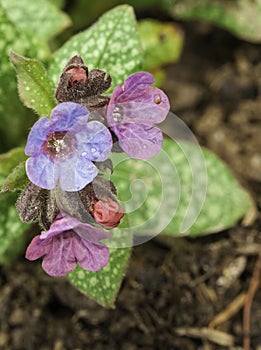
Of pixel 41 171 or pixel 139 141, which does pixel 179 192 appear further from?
pixel 41 171

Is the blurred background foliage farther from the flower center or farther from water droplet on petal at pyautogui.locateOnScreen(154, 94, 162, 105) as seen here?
water droplet on petal at pyautogui.locateOnScreen(154, 94, 162, 105)

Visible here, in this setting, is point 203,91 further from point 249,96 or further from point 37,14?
point 37,14

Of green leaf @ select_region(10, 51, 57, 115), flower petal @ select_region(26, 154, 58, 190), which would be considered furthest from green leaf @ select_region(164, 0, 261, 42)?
flower petal @ select_region(26, 154, 58, 190)

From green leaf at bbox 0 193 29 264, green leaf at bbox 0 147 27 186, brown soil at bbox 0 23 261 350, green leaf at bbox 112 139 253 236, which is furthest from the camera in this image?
brown soil at bbox 0 23 261 350

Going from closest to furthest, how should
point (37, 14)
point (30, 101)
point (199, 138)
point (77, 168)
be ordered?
1. point (77, 168)
2. point (30, 101)
3. point (37, 14)
4. point (199, 138)

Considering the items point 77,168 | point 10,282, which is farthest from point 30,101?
point 10,282

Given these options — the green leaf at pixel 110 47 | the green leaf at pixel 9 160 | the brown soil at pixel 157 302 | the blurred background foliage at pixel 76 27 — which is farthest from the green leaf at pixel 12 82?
the brown soil at pixel 157 302

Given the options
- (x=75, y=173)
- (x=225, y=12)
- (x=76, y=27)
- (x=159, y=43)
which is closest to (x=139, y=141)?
(x=75, y=173)
